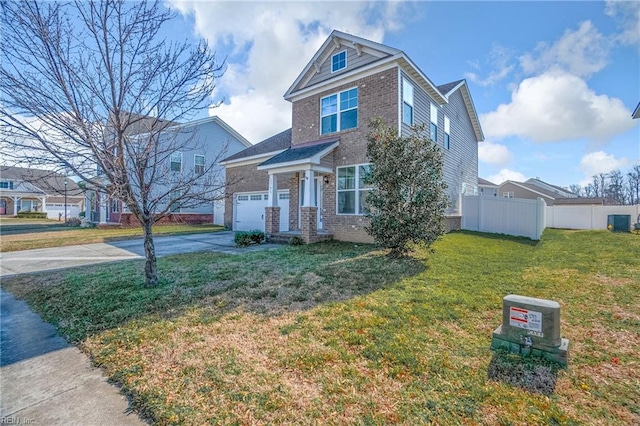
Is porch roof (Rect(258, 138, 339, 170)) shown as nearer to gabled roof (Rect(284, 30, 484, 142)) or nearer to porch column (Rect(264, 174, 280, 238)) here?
porch column (Rect(264, 174, 280, 238))

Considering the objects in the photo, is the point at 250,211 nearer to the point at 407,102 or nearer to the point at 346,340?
the point at 407,102

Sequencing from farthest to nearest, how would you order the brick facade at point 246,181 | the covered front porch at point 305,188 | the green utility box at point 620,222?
the green utility box at point 620,222
the brick facade at point 246,181
the covered front porch at point 305,188

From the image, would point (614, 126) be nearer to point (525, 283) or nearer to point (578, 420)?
point (525, 283)

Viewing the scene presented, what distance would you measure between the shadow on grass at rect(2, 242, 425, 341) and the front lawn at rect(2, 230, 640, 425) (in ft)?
0.15

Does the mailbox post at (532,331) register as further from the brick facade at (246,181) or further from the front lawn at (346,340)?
the brick facade at (246,181)

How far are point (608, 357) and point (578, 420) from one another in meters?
1.48

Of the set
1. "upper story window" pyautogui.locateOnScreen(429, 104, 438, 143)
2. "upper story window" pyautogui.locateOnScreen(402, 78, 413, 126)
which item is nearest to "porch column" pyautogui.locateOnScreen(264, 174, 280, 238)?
"upper story window" pyautogui.locateOnScreen(402, 78, 413, 126)

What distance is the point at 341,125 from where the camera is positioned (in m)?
12.4

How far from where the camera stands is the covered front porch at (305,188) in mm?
11289

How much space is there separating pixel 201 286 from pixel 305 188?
6342mm

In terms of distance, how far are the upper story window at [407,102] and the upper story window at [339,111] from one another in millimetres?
1853

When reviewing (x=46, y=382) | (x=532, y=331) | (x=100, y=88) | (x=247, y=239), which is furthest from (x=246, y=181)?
(x=532, y=331)

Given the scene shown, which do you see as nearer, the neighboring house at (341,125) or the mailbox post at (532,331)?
the mailbox post at (532,331)

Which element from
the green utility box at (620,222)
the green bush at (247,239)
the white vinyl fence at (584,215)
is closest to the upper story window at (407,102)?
the green bush at (247,239)
